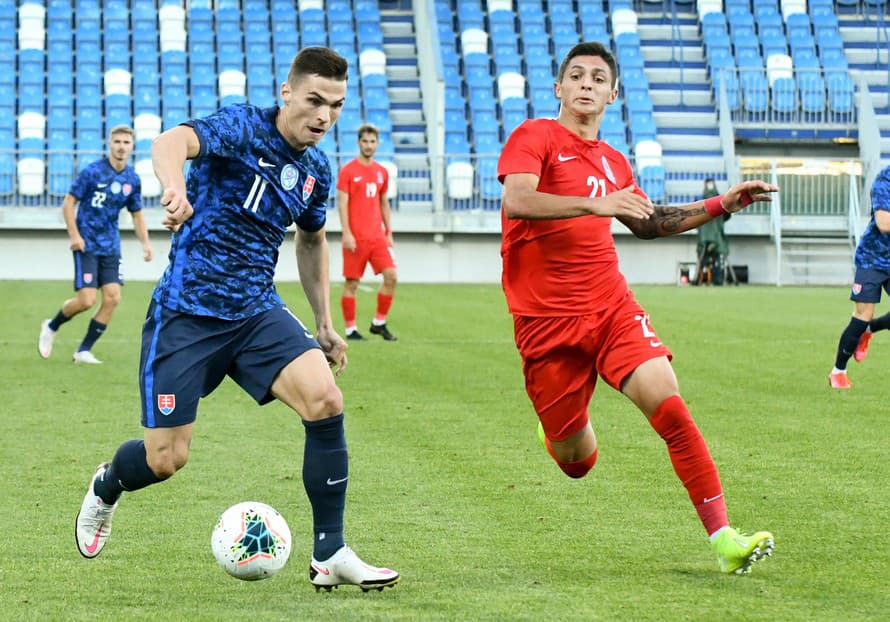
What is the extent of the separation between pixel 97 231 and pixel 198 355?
856 cm

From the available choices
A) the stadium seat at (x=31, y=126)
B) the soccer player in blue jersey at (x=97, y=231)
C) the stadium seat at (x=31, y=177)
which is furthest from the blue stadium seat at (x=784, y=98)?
the soccer player in blue jersey at (x=97, y=231)

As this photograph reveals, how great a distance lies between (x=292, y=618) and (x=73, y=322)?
14463 millimetres

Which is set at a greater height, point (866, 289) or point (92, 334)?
point (92, 334)

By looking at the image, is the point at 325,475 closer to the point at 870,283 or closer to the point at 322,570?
the point at 322,570

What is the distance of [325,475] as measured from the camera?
530 centimetres

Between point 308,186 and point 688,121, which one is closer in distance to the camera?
point 308,186

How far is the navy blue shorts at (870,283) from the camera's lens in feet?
38.1

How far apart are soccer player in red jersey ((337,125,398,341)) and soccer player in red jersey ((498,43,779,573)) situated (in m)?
10.1

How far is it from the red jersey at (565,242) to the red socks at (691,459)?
1.96 ft

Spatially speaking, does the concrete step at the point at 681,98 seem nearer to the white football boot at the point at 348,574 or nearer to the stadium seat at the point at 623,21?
the stadium seat at the point at 623,21

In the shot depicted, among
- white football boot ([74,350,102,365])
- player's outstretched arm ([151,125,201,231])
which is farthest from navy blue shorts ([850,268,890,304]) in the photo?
player's outstretched arm ([151,125,201,231])

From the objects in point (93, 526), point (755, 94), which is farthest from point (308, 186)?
point (755, 94)

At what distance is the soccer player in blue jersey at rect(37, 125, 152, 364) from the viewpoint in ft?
44.3

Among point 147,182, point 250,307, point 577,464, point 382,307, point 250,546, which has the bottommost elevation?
point 250,546
